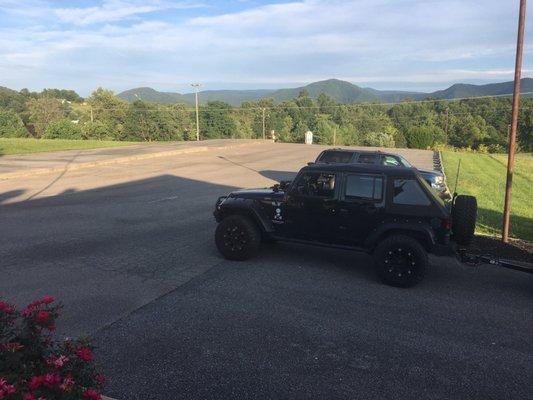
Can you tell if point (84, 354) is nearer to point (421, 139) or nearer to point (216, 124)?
point (421, 139)

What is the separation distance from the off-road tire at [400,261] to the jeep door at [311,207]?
0.92 metres

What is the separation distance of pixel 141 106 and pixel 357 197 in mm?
80181

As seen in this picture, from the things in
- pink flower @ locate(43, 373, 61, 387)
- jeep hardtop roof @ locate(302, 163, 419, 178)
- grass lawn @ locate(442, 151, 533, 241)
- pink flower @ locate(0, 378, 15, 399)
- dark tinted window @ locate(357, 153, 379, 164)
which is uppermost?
jeep hardtop roof @ locate(302, 163, 419, 178)

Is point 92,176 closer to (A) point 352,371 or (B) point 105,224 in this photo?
(B) point 105,224

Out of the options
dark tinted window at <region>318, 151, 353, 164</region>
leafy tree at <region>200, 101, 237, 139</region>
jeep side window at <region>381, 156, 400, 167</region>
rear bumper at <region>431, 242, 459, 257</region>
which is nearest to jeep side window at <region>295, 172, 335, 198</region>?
rear bumper at <region>431, 242, 459, 257</region>

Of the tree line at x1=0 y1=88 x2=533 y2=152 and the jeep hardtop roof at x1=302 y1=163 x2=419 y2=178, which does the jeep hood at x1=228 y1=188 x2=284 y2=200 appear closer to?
the jeep hardtop roof at x1=302 y1=163 x2=419 y2=178

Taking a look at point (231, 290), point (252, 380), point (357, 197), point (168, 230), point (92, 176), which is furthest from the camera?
point (92, 176)

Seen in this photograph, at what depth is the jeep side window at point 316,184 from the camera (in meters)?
7.23

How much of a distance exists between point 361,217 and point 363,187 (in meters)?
0.49

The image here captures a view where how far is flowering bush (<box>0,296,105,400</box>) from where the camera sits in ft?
7.97

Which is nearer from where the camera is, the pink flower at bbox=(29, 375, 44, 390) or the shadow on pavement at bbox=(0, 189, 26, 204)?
the pink flower at bbox=(29, 375, 44, 390)

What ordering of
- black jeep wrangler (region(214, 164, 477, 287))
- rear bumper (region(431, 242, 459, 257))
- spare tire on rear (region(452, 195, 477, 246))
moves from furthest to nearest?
spare tire on rear (region(452, 195, 477, 246)) → black jeep wrangler (region(214, 164, 477, 287)) → rear bumper (region(431, 242, 459, 257))

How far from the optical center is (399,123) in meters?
99.4

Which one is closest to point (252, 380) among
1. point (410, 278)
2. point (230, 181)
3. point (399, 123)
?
point (410, 278)
